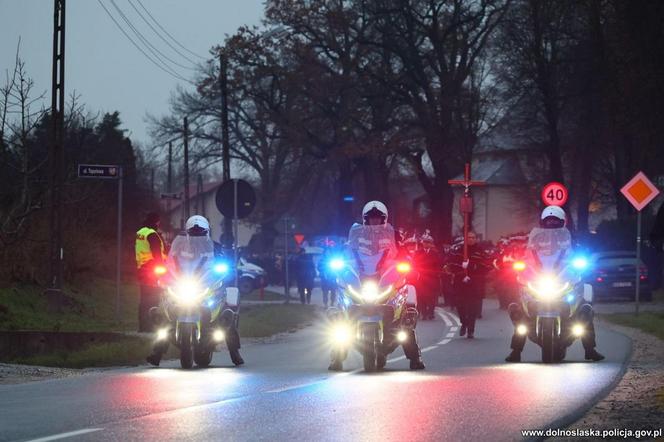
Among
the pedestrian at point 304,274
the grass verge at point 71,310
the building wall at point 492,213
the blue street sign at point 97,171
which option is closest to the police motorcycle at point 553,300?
the grass verge at point 71,310

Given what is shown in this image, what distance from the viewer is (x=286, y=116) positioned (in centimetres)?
5816

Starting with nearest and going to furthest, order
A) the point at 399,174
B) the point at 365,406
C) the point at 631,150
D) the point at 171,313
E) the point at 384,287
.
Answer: the point at 365,406
the point at 384,287
the point at 171,313
the point at 631,150
the point at 399,174

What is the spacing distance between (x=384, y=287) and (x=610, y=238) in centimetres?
4471

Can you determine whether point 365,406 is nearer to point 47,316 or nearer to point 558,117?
point 47,316

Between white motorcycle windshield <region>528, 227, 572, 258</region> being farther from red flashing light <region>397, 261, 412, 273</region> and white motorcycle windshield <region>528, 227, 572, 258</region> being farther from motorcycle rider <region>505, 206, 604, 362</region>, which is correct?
red flashing light <region>397, 261, 412, 273</region>

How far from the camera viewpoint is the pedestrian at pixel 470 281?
25516 millimetres

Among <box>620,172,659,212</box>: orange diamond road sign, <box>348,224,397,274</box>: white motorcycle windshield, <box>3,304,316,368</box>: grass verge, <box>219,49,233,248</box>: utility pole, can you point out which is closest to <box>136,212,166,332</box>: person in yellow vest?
<box>3,304,316,368</box>: grass verge

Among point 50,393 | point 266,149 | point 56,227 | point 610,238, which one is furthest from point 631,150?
point 50,393

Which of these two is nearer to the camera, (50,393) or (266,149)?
(50,393)

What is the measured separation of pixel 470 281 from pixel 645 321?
6.28 meters

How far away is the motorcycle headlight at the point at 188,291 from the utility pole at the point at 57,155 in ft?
42.3

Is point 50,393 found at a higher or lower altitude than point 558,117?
lower

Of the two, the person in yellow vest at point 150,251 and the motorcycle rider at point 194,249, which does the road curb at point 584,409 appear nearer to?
the motorcycle rider at point 194,249

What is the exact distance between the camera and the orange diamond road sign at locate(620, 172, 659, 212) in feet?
102
